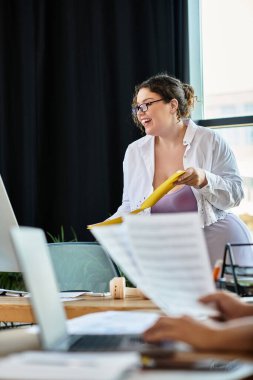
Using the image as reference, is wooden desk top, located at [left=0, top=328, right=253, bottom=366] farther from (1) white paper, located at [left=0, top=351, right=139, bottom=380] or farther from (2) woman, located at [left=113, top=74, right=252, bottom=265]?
(2) woman, located at [left=113, top=74, right=252, bottom=265]

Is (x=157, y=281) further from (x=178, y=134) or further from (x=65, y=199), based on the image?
(x=65, y=199)

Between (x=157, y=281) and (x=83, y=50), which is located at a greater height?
(x=83, y=50)

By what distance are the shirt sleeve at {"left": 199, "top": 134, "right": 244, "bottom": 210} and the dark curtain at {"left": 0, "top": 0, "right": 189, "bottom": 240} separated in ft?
3.47

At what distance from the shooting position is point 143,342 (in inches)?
40.1

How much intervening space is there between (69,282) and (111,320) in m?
1.60

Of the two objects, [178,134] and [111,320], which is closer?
[111,320]

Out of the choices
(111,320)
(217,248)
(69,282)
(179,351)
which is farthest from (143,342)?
(217,248)

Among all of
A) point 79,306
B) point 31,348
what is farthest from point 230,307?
point 79,306

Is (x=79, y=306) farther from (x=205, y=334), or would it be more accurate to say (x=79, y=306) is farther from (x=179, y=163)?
(x=179, y=163)

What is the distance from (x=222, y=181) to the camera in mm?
3078

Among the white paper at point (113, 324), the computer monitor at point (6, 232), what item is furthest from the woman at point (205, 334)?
the computer monitor at point (6, 232)

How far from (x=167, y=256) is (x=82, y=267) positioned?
192 centimetres

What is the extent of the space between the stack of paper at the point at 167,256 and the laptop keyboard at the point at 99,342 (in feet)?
0.31

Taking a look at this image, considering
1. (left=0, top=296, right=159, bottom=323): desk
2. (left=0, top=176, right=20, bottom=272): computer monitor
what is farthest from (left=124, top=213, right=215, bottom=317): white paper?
(left=0, top=176, right=20, bottom=272): computer monitor
